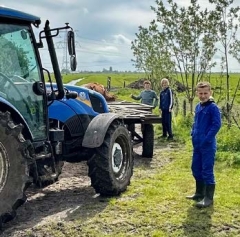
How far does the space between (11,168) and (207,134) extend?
8.09 feet

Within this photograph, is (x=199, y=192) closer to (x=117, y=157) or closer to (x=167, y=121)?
(x=117, y=157)

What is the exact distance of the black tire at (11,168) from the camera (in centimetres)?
487

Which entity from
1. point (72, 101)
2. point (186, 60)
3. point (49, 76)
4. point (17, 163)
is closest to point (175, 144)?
point (186, 60)

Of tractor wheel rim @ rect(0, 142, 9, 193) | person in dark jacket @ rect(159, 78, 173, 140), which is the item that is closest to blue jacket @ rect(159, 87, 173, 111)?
person in dark jacket @ rect(159, 78, 173, 140)

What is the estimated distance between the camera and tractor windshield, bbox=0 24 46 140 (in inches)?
212

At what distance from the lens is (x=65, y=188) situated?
716 cm

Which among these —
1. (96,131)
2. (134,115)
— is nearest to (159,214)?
(96,131)

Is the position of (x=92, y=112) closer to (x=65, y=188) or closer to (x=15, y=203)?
(x=65, y=188)

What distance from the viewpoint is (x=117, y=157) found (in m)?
6.81

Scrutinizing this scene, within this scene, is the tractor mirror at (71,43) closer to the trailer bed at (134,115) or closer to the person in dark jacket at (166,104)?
the trailer bed at (134,115)

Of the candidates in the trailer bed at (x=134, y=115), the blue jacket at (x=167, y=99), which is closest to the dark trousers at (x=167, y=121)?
the blue jacket at (x=167, y=99)

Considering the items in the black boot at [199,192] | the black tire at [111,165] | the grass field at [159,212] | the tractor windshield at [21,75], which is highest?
the tractor windshield at [21,75]

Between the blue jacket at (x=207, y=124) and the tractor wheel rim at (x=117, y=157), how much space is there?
4.01 ft

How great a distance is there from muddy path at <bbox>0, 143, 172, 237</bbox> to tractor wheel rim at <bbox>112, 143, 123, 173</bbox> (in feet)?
1.57
